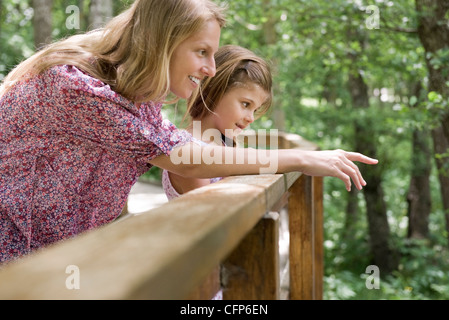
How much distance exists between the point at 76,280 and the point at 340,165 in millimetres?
1316

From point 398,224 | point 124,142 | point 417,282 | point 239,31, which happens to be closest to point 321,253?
point 124,142

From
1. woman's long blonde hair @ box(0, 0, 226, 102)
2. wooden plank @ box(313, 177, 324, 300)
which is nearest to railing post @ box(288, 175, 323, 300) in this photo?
wooden plank @ box(313, 177, 324, 300)

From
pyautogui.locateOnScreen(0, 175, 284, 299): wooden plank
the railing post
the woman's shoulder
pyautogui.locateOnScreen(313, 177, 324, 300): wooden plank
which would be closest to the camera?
pyautogui.locateOnScreen(0, 175, 284, 299): wooden plank

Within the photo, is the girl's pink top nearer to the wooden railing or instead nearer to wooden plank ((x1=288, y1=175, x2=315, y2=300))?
the wooden railing

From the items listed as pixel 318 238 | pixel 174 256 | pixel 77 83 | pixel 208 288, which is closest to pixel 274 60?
pixel 318 238

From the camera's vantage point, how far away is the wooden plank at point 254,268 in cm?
121

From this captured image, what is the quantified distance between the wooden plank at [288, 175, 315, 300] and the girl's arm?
0.99 meters

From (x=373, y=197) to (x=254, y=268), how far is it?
9.24 metres

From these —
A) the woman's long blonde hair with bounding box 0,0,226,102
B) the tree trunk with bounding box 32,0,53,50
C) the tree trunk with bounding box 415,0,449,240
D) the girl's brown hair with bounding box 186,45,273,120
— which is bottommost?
the woman's long blonde hair with bounding box 0,0,226,102

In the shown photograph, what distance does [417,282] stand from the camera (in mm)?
8023

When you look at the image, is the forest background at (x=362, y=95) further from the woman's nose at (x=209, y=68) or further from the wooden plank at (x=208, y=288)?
the wooden plank at (x=208, y=288)

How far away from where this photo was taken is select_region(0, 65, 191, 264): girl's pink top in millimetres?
1652

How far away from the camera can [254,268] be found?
1213 mm
